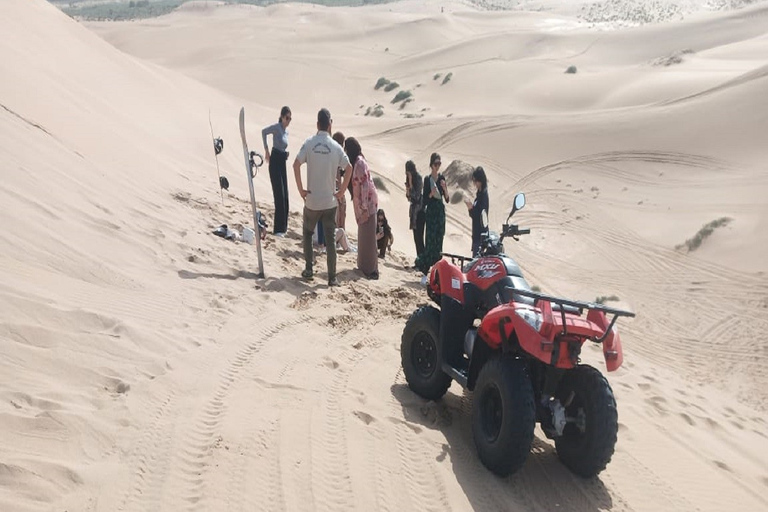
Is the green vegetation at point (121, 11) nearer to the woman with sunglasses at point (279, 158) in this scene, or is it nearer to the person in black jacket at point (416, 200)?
the woman with sunglasses at point (279, 158)

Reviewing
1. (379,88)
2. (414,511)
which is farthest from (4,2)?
(379,88)

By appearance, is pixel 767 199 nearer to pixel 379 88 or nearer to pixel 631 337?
pixel 631 337

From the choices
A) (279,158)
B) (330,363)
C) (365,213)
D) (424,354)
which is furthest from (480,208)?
(330,363)

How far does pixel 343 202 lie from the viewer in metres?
9.58

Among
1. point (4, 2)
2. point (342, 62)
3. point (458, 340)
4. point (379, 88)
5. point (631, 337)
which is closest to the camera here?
point (458, 340)

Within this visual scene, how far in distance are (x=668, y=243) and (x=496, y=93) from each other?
22324mm

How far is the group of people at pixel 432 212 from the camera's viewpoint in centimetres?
841

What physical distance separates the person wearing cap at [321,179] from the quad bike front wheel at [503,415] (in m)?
3.44

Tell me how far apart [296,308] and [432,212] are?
286 centimetres

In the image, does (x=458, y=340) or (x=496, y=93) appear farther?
(x=496, y=93)

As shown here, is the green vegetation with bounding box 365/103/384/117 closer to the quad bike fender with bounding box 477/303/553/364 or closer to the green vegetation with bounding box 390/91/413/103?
the green vegetation with bounding box 390/91/413/103

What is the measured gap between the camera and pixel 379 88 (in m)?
39.4

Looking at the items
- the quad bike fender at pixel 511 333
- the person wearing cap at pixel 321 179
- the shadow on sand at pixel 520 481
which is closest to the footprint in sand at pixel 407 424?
the shadow on sand at pixel 520 481

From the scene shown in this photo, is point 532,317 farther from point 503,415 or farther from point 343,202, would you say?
point 343,202
